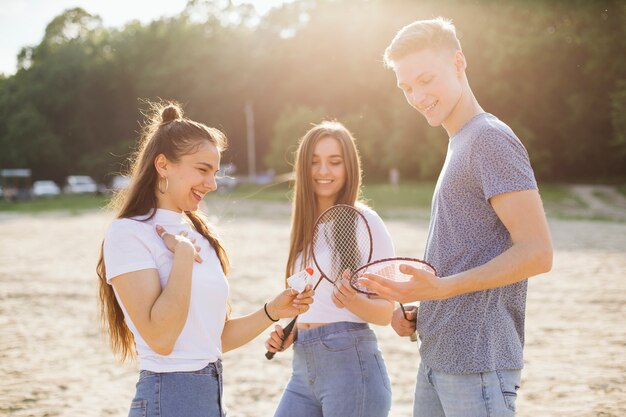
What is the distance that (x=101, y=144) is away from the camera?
69625 millimetres

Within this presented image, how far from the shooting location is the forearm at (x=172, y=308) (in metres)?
2.79

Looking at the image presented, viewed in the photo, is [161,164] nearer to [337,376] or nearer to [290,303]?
[290,303]

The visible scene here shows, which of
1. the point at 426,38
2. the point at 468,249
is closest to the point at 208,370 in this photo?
the point at 468,249

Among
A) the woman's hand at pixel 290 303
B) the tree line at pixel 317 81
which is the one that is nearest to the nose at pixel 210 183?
the woman's hand at pixel 290 303

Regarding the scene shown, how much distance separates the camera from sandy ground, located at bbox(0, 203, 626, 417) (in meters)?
6.30

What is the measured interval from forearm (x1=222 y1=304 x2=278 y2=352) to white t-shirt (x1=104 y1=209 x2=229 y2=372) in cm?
29

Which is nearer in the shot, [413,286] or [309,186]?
[413,286]

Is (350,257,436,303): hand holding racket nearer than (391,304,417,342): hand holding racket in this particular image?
Yes

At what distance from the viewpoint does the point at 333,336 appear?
140 inches

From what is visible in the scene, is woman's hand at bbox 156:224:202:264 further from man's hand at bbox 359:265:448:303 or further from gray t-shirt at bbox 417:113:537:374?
gray t-shirt at bbox 417:113:537:374

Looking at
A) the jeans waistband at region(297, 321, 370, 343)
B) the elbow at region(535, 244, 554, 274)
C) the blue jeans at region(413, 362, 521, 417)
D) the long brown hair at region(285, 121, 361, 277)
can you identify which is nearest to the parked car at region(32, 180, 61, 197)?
the long brown hair at region(285, 121, 361, 277)

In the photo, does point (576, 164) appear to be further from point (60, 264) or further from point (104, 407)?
point (104, 407)

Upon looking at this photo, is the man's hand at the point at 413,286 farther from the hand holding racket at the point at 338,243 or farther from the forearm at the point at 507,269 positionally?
the hand holding racket at the point at 338,243

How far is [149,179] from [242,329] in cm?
92
